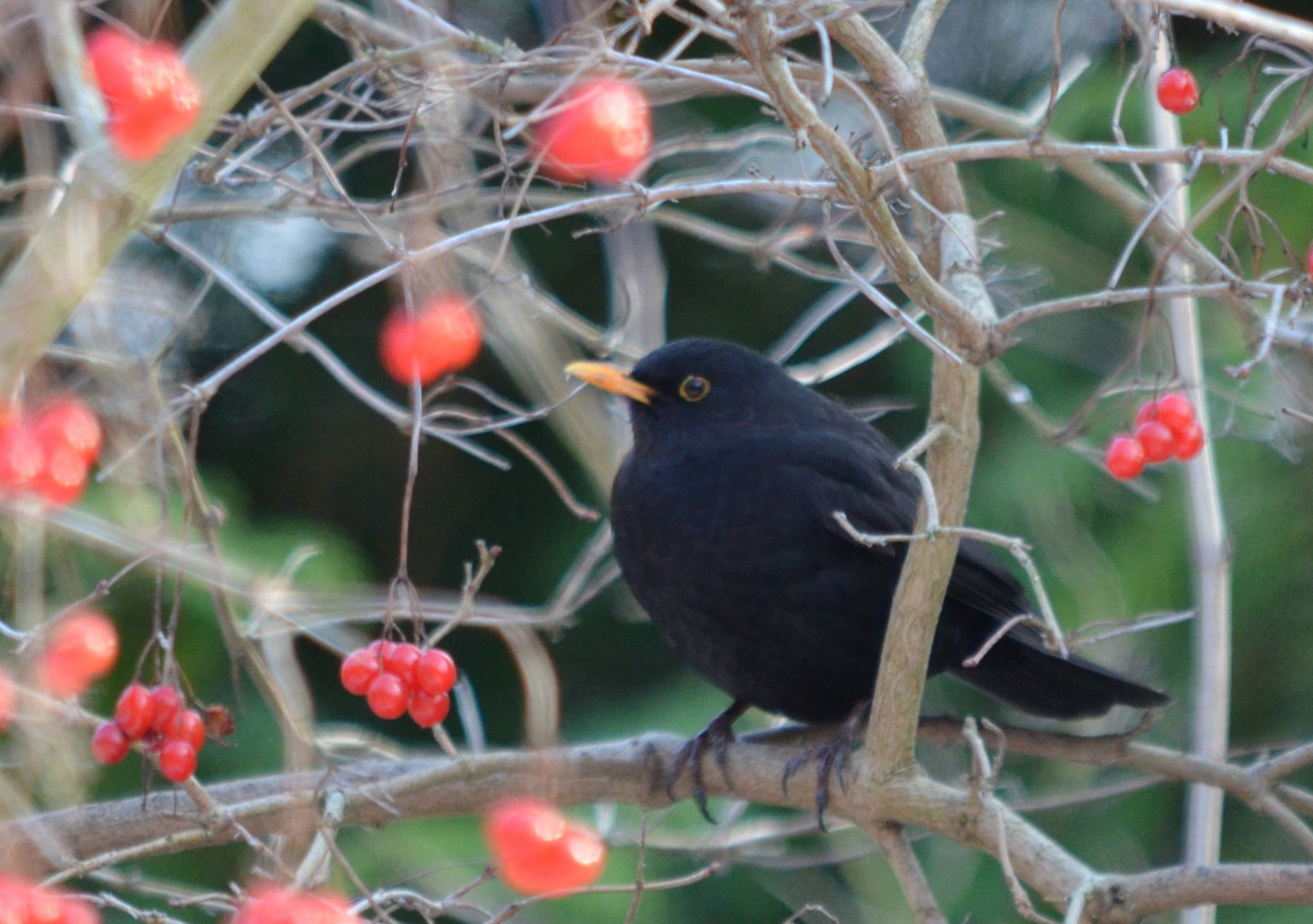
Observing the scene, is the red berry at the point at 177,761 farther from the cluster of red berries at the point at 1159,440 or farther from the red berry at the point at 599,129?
the cluster of red berries at the point at 1159,440

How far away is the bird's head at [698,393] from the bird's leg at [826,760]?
0.70 m

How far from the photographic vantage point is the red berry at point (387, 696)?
72.4 inches

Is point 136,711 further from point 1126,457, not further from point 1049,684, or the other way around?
point 1049,684

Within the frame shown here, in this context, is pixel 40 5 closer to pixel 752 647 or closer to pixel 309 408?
pixel 752 647

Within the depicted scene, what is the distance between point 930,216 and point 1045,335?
6.52ft

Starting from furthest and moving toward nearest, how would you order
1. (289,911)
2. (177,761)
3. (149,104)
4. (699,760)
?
(699,760) < (177,761) < (289,911) < (149,104)

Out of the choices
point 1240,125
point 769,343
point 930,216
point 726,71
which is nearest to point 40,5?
point 726,71

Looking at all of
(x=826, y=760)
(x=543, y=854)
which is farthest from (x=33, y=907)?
(x=826, y=760)

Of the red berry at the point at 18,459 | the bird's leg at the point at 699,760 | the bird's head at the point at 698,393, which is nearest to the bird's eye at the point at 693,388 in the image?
the bird's head at the point at 698,393

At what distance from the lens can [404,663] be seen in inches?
74.4

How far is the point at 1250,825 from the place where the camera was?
383cm

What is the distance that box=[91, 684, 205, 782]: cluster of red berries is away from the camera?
1.80 meters

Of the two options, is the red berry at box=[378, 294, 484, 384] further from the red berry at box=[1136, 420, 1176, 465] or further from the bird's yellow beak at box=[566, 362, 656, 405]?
the red berry at box=[1136, 420, 1176, 465]

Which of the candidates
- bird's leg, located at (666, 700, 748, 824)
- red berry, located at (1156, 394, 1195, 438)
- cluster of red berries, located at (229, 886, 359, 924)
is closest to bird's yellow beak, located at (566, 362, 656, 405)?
bird's leg, located at (666, 700, 748, 824)
